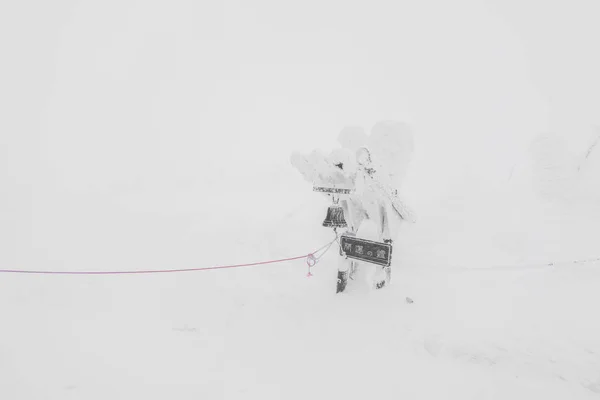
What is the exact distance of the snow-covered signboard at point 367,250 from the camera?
7113 mm

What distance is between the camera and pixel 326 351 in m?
6.20

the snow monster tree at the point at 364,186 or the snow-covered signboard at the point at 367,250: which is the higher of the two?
the snow monster tree at the point at 364,186

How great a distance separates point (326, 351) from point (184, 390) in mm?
2844

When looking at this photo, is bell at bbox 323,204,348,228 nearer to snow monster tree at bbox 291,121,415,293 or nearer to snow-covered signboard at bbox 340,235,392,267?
snow monster tree at bbox 291,121,415,293

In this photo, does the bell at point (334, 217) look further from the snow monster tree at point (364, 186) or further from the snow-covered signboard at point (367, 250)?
the snow-covered signboard at point (367, 250)

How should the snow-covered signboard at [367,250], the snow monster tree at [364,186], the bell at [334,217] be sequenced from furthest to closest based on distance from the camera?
the bell at [334,217]
the snow-covered signboard at [367,250]
the snow monster tree at [364,186]

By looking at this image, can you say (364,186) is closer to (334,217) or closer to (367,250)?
(334,217)

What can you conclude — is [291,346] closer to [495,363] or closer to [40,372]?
[495,363]

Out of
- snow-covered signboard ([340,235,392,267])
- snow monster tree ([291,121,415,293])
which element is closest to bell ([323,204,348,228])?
snow monster tree ([291,121,415,293])

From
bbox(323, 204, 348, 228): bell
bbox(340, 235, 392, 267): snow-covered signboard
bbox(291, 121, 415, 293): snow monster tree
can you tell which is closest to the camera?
bbox(291, 121, 415, 293): snow monster tree

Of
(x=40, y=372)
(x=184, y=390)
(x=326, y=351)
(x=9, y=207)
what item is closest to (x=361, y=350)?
(x=326, y=351)

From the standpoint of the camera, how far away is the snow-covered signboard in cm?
711

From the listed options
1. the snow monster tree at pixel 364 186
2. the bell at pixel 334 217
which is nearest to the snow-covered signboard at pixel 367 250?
the snow monster tree at pixel 364 186

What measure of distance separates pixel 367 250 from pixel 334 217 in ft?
3.99
